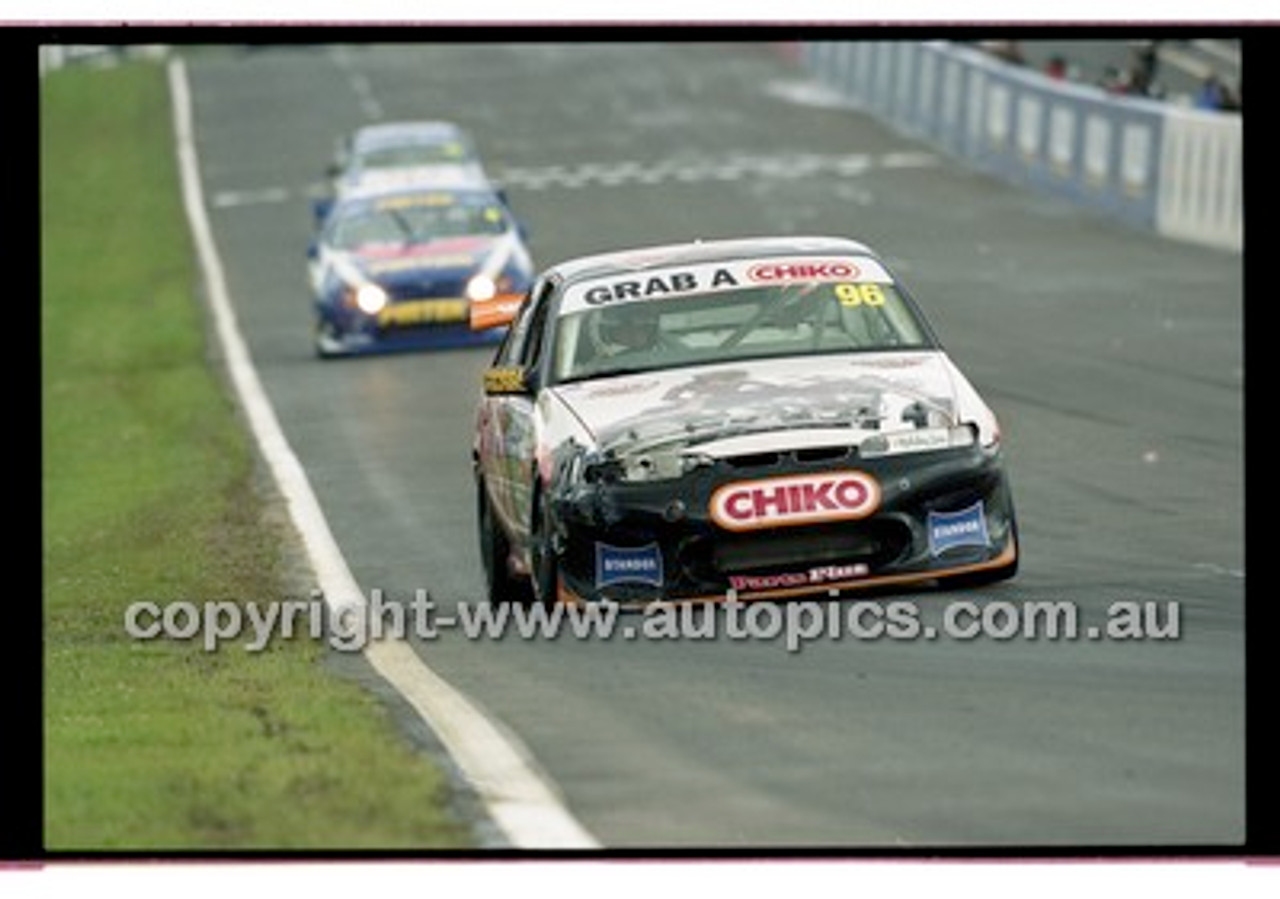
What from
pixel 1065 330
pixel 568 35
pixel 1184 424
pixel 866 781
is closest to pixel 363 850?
pixel 866 781

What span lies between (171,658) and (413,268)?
18.0 metres

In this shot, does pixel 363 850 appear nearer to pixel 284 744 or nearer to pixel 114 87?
pixel 284 744

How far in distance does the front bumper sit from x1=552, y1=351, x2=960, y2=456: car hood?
0.43 ft

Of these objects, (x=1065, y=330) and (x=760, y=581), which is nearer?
(x=760, y=581)

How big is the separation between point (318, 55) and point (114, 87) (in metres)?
7.03

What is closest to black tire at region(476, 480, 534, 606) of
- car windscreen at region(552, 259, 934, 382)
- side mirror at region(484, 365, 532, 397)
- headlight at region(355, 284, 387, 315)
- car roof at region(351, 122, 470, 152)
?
side mirror at region(484, 365, 532, 397)

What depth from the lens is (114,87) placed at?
2621 inches

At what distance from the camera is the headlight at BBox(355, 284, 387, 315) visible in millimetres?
31219

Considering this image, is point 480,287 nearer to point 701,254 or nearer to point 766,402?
point 701,254

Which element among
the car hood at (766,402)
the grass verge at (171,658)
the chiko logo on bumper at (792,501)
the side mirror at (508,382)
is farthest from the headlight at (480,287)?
the chiko logo on bumper at (792,501)

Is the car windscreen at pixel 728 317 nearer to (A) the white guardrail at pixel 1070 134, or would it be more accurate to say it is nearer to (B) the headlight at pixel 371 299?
(B) the headlight at pixel 371 299

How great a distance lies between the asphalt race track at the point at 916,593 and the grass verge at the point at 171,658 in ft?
1.62

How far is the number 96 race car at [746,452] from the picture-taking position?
43.6ft

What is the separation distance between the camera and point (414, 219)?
32625 millimetres
